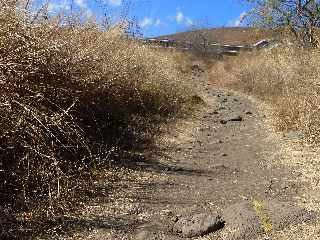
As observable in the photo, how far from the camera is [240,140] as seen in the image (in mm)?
7738

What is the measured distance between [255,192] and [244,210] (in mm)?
911

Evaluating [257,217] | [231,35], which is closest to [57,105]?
[257,217]

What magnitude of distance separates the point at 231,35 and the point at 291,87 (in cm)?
5019

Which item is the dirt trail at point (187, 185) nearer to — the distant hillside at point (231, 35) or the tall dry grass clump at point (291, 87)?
the tall dry grass clump at point (291, 87)

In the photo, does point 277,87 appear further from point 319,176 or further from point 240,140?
point 319,176

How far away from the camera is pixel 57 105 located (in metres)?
5.05

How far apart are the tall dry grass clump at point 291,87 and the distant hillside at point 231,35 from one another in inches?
79.1

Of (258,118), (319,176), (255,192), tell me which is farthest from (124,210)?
(258,118)

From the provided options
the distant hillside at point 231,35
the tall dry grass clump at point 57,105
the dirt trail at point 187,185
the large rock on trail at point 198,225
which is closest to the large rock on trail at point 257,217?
the large rock on trail at point 198,225

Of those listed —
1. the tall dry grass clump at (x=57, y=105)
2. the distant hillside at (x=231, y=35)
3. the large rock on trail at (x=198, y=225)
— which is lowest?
the large rock on trail at (x=198, y=225)

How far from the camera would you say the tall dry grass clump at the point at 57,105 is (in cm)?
442

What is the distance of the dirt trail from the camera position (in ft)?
13.6

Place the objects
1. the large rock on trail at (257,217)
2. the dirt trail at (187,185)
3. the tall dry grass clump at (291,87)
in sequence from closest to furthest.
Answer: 1. the large rock on trail at (257,217)
2. the dirt trail at (187,185)
3. the tall dry grass clump at (291,87)

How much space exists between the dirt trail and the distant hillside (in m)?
11.2
